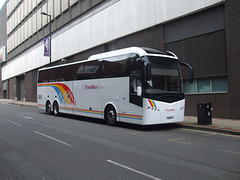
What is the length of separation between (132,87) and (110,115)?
2.35m

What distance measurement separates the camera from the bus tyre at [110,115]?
12.1m

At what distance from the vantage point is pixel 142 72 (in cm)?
1034

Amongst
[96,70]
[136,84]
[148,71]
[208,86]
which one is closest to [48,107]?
[96,70]

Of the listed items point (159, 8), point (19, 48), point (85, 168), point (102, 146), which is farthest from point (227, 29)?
point (19, 48)

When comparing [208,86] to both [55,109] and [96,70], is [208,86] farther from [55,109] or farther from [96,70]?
[55,109]

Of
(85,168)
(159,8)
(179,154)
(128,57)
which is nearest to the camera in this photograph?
(85,168)

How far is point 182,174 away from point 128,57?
281 inches

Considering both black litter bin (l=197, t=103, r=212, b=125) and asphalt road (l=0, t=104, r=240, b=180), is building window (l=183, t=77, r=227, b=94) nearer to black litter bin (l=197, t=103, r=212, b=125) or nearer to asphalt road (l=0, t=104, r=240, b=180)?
black litter bin (l=197, t=103, r=212, b=125)

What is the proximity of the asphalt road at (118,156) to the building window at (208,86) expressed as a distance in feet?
16.0

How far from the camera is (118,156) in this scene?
247 inches

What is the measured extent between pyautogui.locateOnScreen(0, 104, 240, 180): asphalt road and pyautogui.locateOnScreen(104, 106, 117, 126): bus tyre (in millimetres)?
2641

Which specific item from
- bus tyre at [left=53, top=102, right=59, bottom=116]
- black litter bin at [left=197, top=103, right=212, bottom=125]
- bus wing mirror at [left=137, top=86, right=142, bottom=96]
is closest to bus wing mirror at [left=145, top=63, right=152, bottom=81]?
bus wing mirror at [left=137, top=86, right=142, bottom=96]

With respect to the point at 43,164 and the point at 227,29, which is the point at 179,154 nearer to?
the point at 43,164

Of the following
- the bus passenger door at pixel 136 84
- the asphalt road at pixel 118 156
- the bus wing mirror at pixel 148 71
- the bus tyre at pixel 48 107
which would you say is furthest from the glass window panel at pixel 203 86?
the bus tyre at pixel 48 107
